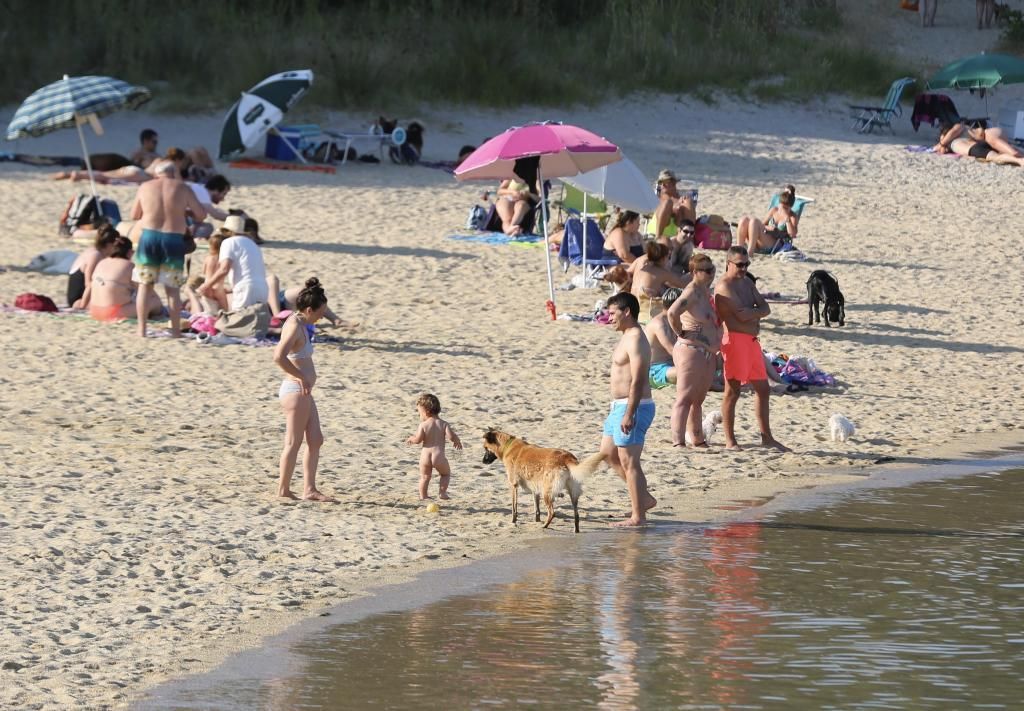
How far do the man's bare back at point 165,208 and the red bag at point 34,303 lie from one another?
149 centimetres

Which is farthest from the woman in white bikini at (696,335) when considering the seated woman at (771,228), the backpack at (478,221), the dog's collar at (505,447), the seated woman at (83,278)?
the backpack at (478,221)

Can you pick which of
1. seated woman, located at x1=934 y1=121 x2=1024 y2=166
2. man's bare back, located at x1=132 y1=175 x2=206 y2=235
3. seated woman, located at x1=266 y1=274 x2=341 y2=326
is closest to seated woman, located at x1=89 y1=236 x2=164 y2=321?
man's bare back, located at x1=132 y1=175 x2=206 y2=235

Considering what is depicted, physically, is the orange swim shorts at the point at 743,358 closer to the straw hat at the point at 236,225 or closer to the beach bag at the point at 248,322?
the beach bag at the point at 248,322

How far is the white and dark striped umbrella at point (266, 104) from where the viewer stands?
69.4ft

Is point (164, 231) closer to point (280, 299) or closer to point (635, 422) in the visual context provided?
point (280, 299)

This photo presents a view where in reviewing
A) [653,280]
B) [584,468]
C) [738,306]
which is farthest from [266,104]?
[584,468]

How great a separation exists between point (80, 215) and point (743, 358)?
8640 mm

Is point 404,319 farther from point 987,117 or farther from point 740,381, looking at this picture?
point 987,117

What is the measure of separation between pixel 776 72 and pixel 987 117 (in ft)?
11.0

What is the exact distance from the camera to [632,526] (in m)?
8.84

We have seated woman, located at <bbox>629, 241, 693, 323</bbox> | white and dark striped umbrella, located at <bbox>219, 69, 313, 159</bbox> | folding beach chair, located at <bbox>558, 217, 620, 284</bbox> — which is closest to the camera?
seated woman, located at <bbox>629, 241, 693, 323</bbox>

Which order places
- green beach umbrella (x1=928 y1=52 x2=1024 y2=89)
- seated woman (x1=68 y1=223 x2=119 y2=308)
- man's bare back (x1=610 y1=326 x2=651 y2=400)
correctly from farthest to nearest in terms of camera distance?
green beach umbrella (x1=928 y1=52 x2=1024 y2=89) → seated woman (x1=68 y1=223 x2=119 y2=308) → man's bare back (x1=610 y1=326 x2=651 y2=400)

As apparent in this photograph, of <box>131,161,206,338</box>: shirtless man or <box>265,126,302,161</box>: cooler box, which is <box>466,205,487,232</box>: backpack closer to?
<box>265,126,302,161</box>: cooler box

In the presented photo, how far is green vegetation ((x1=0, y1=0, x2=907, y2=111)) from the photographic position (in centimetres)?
2575
